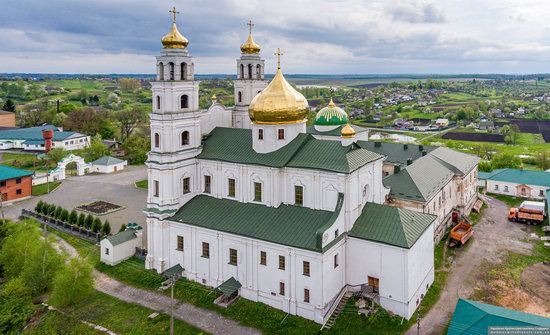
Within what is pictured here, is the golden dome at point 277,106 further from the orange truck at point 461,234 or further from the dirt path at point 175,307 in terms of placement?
the orange truck at point 461,234

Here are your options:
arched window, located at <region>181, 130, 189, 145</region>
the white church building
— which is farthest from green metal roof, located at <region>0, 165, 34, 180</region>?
arched window, located at <region>181, 130, 189, 145</region>

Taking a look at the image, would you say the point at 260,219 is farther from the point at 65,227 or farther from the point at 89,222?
the point at 65,227

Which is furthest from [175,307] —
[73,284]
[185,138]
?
[185,138]

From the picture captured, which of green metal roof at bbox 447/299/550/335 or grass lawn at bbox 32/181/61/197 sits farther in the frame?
grass lawn at bbox 32/181/61/197

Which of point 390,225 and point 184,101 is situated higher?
point 184,101

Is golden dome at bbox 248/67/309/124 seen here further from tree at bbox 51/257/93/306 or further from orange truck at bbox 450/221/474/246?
orange truck at bbox 450/221/474/246

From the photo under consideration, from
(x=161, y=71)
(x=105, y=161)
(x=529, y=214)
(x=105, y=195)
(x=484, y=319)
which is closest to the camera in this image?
(x=484, y=319)
